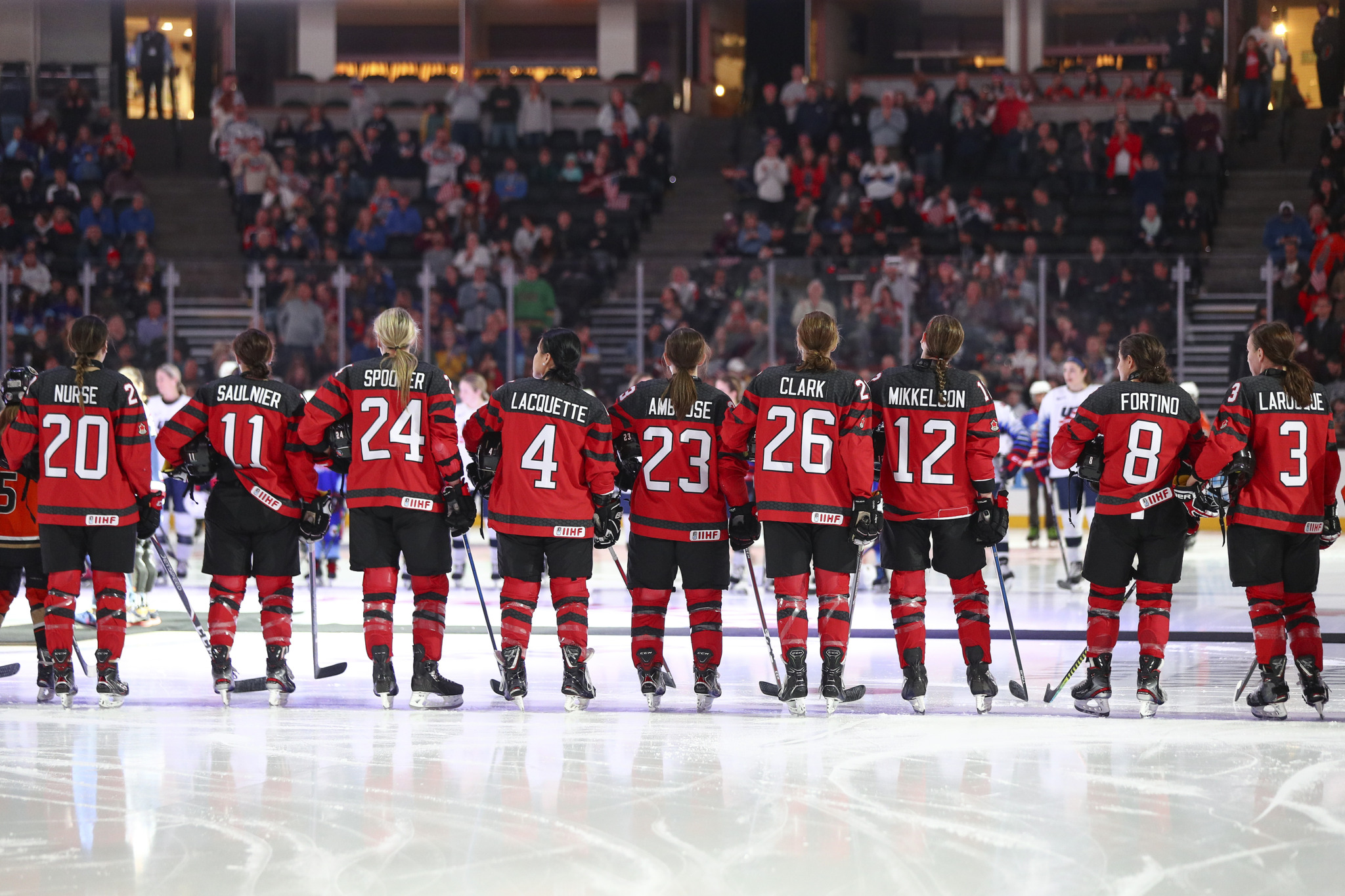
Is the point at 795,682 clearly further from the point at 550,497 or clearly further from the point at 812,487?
the point at 550,497

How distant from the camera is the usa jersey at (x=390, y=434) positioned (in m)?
6.03

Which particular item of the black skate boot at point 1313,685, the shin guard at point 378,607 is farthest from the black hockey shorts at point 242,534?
the black skate boot at point 1313,685

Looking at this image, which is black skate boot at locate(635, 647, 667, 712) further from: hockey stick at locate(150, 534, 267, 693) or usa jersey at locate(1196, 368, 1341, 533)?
usa jersey at locate(1196, 368, 1341, 533)

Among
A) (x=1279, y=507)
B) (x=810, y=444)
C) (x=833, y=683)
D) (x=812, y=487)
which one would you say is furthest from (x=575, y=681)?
(x=1279, y=507)

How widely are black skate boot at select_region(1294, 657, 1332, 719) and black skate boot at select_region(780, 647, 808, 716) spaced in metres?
1.75

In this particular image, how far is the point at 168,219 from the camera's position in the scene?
61.1 ft

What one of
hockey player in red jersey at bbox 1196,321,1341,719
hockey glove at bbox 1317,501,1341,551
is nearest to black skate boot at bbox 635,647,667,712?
hockey player in red jersey at bbox 1196,321,1341,719

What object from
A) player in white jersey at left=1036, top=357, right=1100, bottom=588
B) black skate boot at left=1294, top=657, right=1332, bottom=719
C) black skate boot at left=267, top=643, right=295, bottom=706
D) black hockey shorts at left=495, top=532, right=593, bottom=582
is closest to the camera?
black skate boot at left=1294, top=657, right=1332, bottom=719

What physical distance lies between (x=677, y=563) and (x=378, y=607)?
112cm

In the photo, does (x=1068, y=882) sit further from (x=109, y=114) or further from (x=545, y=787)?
(x=109, y=114)

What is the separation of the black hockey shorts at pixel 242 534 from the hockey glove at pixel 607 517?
1.14 m

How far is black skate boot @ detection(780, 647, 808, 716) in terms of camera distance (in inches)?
232

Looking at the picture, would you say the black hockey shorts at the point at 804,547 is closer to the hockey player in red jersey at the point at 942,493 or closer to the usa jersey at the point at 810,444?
the usa jersey at the point at 810,444

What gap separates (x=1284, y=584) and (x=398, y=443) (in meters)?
3.27
